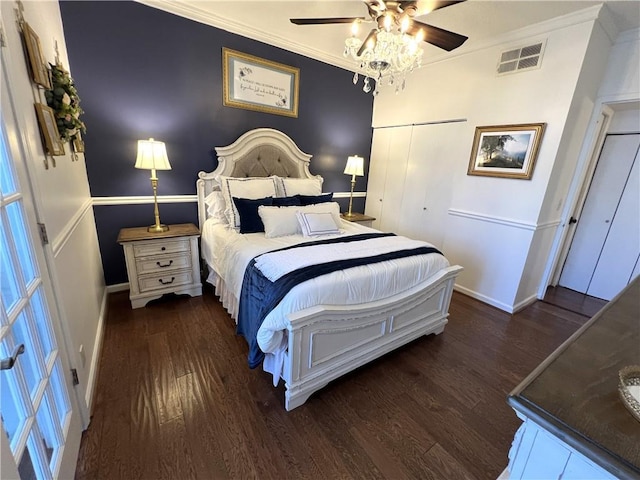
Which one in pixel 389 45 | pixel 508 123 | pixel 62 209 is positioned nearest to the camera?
pixel 62 209

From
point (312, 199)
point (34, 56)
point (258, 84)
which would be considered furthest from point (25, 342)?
point (258, 84)

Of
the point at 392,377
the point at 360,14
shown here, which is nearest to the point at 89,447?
the point at 392,377

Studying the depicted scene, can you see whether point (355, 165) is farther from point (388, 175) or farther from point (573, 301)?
point (573, 301)

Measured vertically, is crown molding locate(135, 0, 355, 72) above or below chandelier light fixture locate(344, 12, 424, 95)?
above

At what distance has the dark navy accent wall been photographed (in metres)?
2.37

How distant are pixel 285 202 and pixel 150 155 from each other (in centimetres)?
128

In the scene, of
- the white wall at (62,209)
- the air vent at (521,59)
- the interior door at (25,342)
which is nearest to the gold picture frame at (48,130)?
the white wall at (62,209)

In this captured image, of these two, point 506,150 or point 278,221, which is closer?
point 278,221

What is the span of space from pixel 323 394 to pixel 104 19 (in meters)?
3.48

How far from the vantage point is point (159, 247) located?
8.51ft

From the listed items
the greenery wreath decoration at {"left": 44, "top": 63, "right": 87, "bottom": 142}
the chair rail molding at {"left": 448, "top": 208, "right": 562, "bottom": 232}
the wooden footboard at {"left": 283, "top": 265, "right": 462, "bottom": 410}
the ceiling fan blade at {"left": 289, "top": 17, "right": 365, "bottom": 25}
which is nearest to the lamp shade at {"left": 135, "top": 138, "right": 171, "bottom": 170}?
the greenery wreath decoration at {"left": 44, "top": 63, "right": 87, "bottom": 142}

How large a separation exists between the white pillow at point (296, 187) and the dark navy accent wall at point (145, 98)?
0.81 metres

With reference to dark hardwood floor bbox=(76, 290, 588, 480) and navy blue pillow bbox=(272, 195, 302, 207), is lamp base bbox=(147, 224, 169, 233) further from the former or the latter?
navy blue pillow bbox=(272, 195, 302, 207)

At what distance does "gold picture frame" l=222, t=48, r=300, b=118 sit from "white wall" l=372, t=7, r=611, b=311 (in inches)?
63.5
